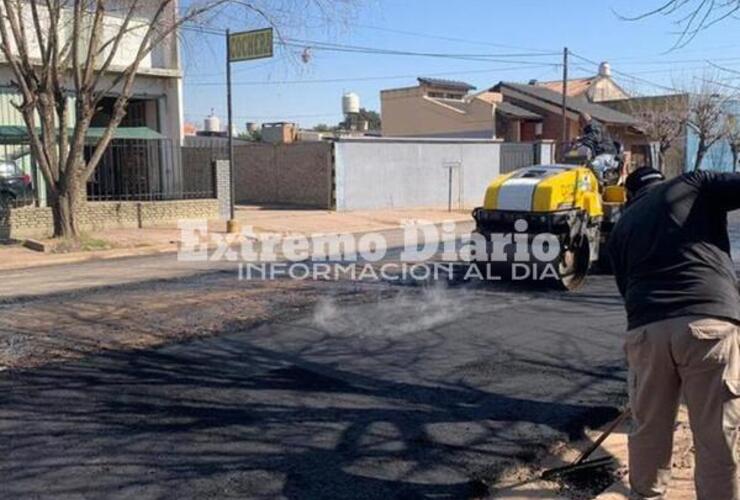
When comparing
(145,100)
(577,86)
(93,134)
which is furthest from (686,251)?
(577,86)

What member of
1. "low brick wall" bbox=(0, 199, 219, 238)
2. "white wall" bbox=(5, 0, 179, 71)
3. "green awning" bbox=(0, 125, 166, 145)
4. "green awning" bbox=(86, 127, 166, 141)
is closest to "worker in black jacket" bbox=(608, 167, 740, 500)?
"white wall" bbox=(5, 0, 179, 71)

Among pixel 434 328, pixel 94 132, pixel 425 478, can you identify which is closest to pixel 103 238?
pixel 94 132

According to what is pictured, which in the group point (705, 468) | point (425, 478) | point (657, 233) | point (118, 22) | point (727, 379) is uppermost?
point (118, 22)

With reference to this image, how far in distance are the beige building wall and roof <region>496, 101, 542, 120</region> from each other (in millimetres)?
470

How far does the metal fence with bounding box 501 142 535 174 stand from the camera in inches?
1236

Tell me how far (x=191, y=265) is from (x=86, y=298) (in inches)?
148

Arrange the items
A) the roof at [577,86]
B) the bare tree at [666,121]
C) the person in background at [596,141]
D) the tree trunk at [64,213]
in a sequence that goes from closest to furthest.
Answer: the person in background at [596,141] → the tree trunk at [64,213] → the bare tree at [666,121] → the roof at [577,86]

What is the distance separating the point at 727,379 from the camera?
3.35 metres

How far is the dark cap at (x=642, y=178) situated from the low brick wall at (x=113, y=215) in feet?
52.8

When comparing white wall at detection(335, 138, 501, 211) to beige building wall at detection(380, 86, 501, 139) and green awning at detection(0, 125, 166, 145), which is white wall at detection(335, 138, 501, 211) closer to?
green awning at detection(0, 125, 166, 145)

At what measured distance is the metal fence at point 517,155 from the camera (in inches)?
1236

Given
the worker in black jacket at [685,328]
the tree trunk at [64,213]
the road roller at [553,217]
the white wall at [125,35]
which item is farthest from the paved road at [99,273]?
the worker in black jacket at [685,328]

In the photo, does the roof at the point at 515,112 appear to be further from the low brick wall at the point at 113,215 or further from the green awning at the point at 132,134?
the low brick wall at the point at 113,215

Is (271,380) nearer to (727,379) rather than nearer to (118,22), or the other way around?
(727,379)
